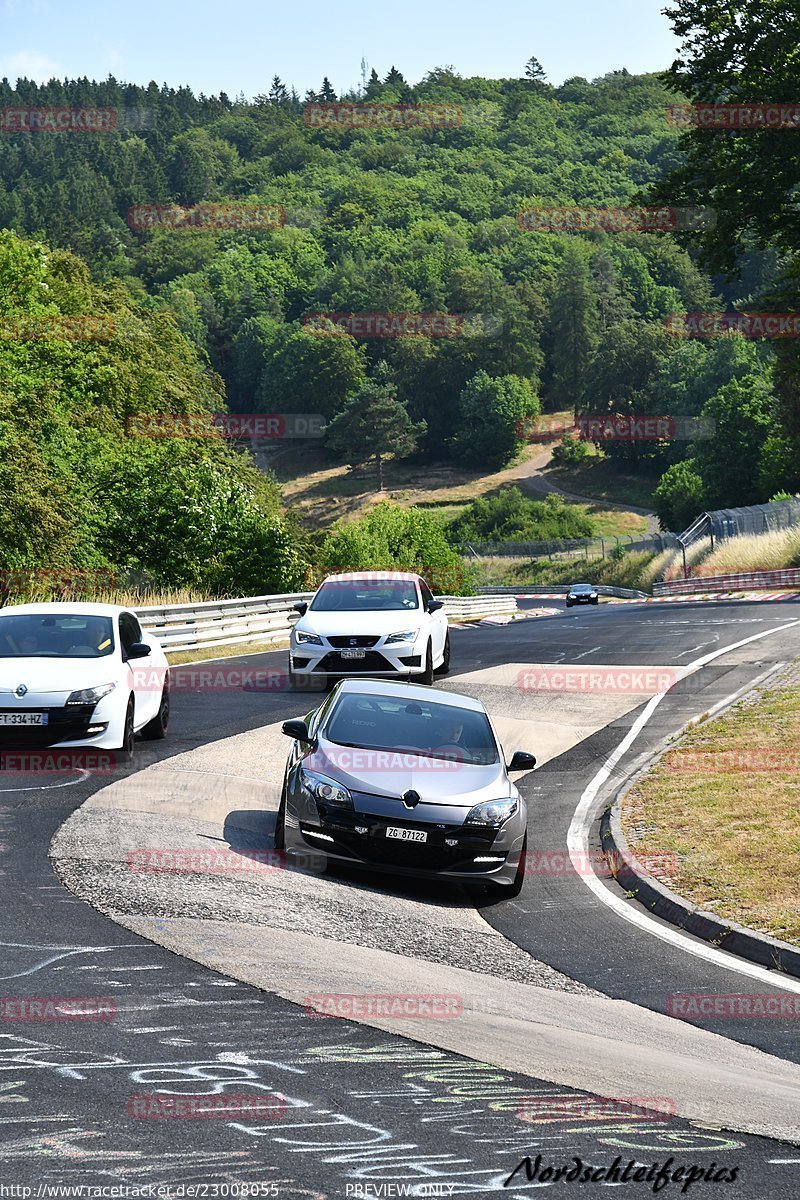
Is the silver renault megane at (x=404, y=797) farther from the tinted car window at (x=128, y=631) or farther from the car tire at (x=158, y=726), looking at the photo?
the car tire at (x=158, y=726)

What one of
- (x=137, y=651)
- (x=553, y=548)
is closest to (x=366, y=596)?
(x=137, y=651)

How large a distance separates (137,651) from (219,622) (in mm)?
14261

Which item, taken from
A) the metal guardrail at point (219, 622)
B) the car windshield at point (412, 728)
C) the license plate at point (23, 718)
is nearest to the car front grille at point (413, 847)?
the car windshield at point (412, 728)

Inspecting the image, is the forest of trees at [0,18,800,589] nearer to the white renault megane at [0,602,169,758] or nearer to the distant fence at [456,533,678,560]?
the distant fence at [456,533,678,560]

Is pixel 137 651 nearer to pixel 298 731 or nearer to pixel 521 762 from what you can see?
pixel 298 731

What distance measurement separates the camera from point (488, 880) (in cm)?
1084

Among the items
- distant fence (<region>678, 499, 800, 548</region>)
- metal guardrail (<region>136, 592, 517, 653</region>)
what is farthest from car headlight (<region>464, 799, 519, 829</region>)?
distant fence (<region>678, 499, 800, 548</region>)

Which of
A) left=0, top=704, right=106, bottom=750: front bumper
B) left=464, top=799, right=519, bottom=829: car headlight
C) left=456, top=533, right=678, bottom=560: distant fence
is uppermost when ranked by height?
left=0, top=704, right=106, bottom=750: front bumper

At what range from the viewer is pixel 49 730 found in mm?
13781

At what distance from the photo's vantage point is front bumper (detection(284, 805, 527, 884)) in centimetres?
1069

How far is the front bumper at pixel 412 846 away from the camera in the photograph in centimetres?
1069

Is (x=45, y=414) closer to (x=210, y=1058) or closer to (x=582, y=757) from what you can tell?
(x=582, y=757)

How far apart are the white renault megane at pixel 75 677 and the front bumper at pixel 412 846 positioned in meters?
4.00

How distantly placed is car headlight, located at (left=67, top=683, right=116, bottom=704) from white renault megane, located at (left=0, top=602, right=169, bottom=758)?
0.01 m
